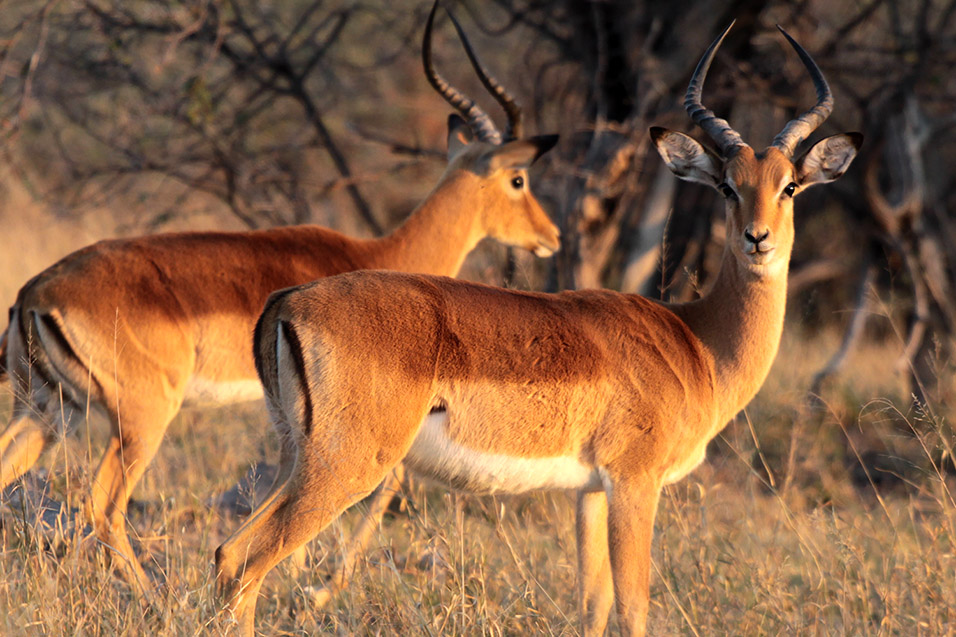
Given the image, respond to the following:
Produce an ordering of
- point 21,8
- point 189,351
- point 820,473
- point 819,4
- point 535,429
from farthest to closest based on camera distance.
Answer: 1. point 21,8
2. point 819,4
3. point 820,473
4. point 189,351
5. point 535,429

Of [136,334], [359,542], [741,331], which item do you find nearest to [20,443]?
[136,334]

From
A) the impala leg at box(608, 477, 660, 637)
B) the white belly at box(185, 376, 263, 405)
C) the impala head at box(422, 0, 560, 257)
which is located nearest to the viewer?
the impala leg at box(608, 477, 660, 637)

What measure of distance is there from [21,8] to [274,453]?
692cm

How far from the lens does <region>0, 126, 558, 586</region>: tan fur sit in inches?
182

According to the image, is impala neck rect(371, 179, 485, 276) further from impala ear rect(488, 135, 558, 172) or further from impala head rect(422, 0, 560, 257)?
impala ear rect(488, 135, 558, 172)

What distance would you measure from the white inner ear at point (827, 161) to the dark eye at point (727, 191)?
1.12ft

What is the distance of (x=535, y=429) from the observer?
11.8 feet

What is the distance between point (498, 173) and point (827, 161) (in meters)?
2.25

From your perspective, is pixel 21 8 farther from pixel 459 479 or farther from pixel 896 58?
pixel 459 479

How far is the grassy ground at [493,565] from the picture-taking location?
353 centimetres

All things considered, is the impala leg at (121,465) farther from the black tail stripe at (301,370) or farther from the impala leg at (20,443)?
the black tail stripe at (301,370)

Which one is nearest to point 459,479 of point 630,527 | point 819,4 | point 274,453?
point 630,527

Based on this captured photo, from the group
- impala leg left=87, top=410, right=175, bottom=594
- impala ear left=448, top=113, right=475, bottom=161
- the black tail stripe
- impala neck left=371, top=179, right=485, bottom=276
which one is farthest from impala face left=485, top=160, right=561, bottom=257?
the black tail stripe

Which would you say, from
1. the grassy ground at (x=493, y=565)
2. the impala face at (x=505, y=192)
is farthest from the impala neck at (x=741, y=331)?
the impala face at (x=505, y=192)
